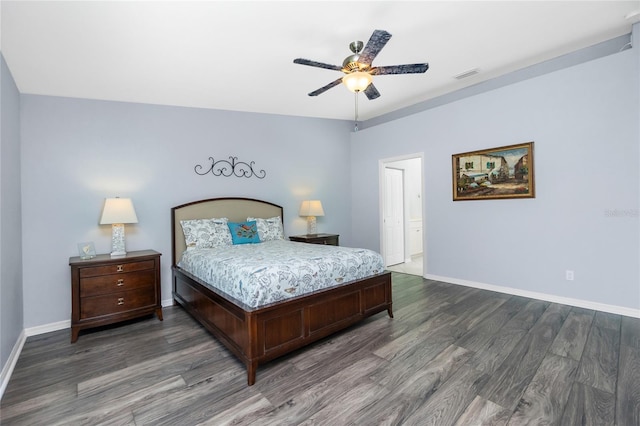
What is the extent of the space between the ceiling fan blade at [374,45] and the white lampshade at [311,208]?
9.61 feet

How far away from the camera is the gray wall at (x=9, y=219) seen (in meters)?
2.38

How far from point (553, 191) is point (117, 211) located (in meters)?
5.23

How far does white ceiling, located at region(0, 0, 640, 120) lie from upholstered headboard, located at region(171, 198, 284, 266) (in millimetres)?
1456

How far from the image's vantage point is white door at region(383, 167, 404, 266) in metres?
6.02

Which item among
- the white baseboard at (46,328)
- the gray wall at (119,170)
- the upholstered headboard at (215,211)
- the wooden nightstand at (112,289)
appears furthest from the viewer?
the upholstered headboard at (215,211)

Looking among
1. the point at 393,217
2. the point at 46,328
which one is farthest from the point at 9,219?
the point at 393,217

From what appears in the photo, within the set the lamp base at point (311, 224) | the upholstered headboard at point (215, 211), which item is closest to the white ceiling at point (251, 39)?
the upholstered headboard at point (215, 211)

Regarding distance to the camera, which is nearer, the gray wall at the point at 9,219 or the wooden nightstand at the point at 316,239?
the gray wall at the point at 9,219

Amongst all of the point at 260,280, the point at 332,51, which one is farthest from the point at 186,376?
the point at 332,51

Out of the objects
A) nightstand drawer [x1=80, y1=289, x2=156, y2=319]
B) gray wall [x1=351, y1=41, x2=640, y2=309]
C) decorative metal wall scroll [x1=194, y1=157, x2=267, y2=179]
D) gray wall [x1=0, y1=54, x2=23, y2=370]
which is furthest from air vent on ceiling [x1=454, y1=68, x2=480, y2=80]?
gray wall [x1=0, y1=54, x2=23, y2=370]

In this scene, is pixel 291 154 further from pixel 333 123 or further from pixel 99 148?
pixel 99 148

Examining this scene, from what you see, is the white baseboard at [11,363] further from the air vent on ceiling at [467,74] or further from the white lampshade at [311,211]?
the air vent on ceiling at [467,74]

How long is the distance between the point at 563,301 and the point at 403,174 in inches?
144

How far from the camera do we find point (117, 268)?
3.15m
